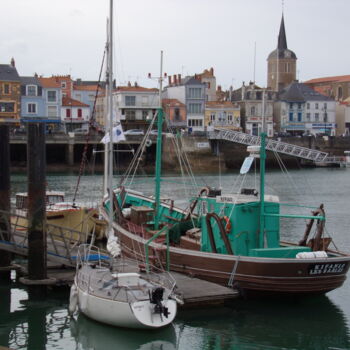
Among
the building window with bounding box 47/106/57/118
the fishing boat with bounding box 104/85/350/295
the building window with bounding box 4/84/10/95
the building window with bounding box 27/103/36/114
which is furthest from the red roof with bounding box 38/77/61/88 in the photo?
the fishing boat with bounding box 104/85/350/295

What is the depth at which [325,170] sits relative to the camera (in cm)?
7419

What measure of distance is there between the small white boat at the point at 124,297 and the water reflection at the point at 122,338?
0.20 metres

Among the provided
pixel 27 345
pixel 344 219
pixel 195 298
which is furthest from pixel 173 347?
pixel 344 219

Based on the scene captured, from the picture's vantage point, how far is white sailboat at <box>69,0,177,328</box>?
15289mm

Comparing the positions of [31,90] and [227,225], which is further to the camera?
[31,90]

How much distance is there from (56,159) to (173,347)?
58.7 m

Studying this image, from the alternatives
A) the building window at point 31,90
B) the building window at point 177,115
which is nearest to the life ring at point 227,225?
the building window at point 31,90

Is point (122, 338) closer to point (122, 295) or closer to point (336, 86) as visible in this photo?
point (122, 295)

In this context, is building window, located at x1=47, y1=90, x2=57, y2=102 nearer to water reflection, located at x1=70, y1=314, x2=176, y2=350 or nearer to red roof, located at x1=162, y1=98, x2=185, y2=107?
red roof, located at x1=162, y1=98, x2=185, y2=107

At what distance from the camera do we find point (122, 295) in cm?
1557

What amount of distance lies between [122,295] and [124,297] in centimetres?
13

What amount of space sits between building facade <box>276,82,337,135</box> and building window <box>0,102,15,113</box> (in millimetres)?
38444

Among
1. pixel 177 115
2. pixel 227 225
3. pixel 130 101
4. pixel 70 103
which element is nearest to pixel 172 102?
pixel 177 115

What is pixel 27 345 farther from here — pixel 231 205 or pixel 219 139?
pixel 219 139
